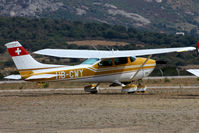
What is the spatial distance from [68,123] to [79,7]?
18219 cm

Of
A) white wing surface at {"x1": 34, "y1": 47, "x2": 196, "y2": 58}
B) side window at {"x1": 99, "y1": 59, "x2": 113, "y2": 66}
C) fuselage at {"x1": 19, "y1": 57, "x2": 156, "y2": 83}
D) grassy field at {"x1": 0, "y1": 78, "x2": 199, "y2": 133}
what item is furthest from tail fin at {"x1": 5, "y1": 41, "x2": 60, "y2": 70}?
side window at {"x1": 99, "y1": 59, "x2": 113, "y2": 66}

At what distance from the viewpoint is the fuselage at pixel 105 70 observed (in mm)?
22797

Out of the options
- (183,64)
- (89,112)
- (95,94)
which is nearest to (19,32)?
(183,64)

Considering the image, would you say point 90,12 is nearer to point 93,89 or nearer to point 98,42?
point 98,42

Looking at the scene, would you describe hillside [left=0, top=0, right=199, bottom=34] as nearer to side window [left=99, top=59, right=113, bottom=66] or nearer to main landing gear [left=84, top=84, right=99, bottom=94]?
main landing gear [left=84, top=84, right=99, bottom=94]

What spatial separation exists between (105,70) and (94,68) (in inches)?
21.6

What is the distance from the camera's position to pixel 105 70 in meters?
23.6

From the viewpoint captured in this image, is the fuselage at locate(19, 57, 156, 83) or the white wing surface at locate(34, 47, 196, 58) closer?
the fuselage at locate(19, 57, 156, 83)

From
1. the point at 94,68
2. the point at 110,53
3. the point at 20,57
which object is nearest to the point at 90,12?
the point at 110,53

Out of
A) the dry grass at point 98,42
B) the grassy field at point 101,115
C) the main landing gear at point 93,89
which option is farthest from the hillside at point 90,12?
the grassy field at point 101,115

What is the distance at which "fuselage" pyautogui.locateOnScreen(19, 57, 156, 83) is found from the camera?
22797 mm

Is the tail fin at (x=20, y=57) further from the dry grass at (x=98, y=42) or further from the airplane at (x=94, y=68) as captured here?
the dry grass at (x=98, y=42)

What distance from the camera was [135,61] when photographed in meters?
24.0

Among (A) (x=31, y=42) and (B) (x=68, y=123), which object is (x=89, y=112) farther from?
(A) (x=31, y=42)
